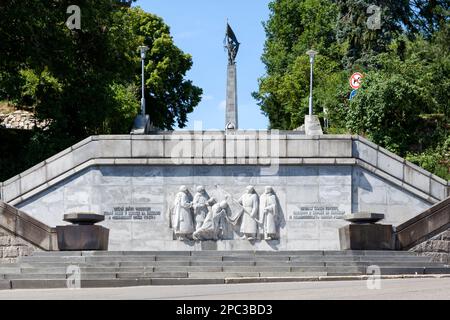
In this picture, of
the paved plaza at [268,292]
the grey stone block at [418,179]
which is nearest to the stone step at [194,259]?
the paved plaza at [268,292]

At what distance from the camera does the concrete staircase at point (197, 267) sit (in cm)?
1775

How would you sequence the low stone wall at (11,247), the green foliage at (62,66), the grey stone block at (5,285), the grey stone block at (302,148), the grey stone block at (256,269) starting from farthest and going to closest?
the green foliage at (62,66) < the grey stone block at (302,148) < the low stone wall at (11,247) < the grey stone block at (256,269) < the grey stone block at (5,285)

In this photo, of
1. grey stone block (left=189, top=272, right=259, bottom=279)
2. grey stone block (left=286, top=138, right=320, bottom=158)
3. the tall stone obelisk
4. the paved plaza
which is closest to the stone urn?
grey stone block (left=189, top=272, right=259, bottom=279)

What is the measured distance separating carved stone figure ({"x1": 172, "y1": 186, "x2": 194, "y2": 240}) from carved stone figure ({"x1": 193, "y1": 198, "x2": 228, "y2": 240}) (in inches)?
10.6

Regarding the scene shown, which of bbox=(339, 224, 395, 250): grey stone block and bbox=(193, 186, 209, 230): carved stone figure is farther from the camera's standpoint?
bbox=(193, 186, 209, 230): carved stone figure

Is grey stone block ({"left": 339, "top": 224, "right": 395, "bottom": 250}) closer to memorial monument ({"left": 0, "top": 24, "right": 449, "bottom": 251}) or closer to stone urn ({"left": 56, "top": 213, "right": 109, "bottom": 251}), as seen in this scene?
memorial monument ({"left": 0, "top": 24, "right": 449, "bottom": 251})

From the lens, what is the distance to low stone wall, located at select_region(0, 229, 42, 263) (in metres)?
22.1

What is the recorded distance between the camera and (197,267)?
1955 centimetres

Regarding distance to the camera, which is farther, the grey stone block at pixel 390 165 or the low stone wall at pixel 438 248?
the grey stone block at pixel 390 165

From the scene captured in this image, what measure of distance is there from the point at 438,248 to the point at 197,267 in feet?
23.2

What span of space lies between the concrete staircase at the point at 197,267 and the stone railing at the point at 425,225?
0.94 metres

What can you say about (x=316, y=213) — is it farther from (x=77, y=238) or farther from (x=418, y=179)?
(x=77, y=238)

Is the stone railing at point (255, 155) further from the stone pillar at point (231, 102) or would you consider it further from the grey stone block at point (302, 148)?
the stone pillar at point (231, 102)

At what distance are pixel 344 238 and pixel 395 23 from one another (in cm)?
3078
